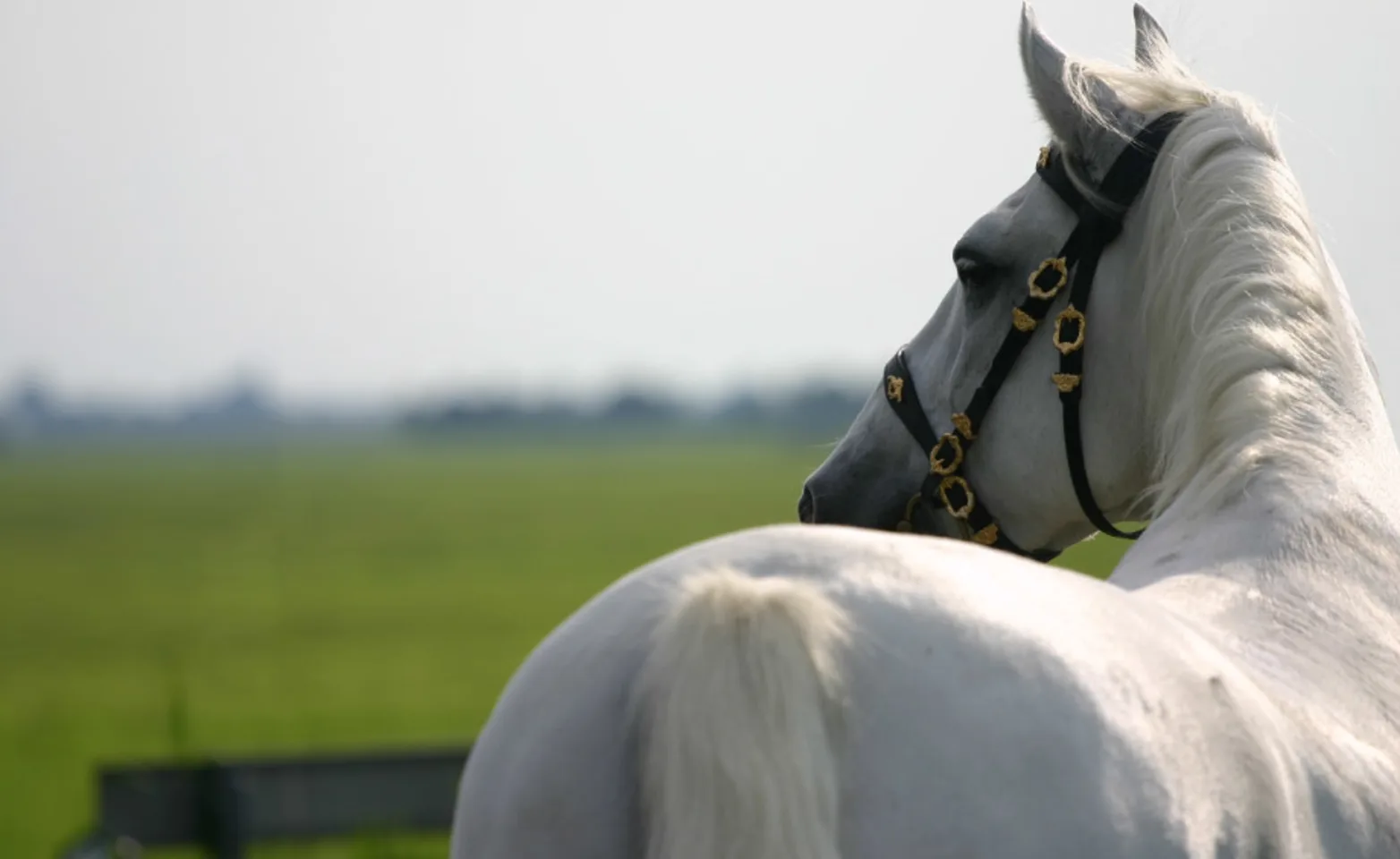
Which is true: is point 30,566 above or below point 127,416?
below

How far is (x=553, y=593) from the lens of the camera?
32219mm

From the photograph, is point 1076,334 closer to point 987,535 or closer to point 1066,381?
point 1066,381

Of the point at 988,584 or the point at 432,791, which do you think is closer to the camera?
the point at 988,584

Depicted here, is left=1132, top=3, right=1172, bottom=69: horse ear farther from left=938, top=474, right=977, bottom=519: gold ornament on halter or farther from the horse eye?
left=938, top=474, right=977, bottom=519: gold ornament on halter

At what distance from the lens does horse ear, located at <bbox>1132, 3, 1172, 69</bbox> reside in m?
3.16

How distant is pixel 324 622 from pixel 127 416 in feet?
42.9

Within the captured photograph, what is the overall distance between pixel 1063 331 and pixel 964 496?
0.39 meters

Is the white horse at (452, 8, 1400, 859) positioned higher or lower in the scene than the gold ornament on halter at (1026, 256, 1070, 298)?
lower

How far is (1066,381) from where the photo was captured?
2818 mm

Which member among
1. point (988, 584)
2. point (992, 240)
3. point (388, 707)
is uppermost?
point (992, 240)

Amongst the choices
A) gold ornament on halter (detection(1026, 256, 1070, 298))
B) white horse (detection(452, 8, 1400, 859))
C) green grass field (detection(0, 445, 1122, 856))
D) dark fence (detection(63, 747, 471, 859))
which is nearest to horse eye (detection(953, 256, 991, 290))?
gold ornament on halter (detection(1026, 256, 1070, 298))

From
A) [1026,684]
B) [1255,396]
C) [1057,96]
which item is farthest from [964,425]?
[1026,684]

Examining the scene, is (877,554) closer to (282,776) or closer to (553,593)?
(282,776)

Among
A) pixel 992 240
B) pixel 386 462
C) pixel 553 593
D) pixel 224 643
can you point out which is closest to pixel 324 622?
pixel 224 643
